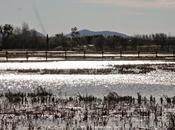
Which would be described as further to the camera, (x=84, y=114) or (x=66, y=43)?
(x=66, y=43)

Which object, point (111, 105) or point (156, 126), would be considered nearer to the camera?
point (156, 126)

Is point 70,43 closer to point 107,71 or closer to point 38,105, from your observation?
point 107,71

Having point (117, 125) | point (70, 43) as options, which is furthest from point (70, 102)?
point (70, 43)

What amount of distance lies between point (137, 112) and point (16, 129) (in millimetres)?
5672

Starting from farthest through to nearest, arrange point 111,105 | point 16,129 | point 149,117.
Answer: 1. point 111,105
2. point 149,117
3. point 16,129

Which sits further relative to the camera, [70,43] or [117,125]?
[70,43]

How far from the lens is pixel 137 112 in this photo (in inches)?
790

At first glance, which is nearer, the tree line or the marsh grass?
the marsh grass

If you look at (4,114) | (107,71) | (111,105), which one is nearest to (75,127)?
(4,114)

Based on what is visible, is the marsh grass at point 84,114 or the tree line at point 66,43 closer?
the marsh grass at point 84,114

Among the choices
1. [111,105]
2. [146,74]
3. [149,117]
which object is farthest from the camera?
[146,74]

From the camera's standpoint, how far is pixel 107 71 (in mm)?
54938

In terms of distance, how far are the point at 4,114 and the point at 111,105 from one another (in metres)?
4.93

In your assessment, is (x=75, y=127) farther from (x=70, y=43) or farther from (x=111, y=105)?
(x=70, y=43)
